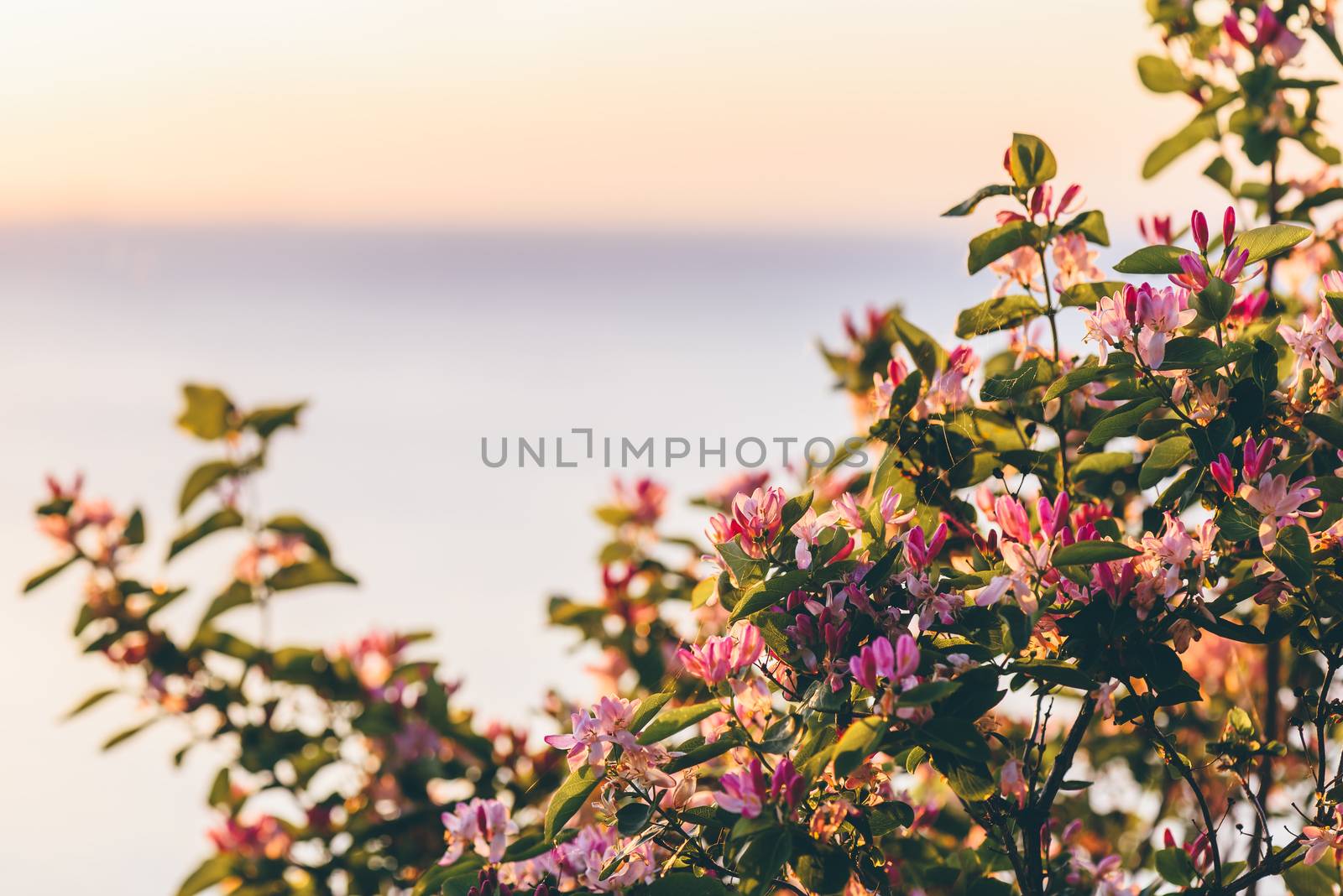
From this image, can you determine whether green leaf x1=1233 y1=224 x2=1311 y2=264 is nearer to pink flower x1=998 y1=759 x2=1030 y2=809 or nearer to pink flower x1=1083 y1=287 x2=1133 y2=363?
pink flower x1=1083 y1=287 x2=1133 y2=363

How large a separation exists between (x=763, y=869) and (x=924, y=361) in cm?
87

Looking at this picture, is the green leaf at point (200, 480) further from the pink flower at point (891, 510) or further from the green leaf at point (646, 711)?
the pink flower at point (891, 510)

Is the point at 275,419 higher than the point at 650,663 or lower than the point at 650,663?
higher

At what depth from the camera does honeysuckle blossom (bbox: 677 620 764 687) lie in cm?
155

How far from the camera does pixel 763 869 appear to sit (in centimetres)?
140

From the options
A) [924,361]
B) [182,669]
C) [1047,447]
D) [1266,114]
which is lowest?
[182,669]

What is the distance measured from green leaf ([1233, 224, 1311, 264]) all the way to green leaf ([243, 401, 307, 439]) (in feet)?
6.75

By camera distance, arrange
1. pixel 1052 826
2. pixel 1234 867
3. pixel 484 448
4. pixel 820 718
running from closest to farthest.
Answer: pixel 820 718 → pixel 1234 867 → pixel 1052 826 → pixel 484 448

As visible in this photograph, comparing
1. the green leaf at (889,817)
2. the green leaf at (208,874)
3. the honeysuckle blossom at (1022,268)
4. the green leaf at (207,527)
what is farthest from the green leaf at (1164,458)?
the green leaf at (208,874)

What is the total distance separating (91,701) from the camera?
297 centimetres

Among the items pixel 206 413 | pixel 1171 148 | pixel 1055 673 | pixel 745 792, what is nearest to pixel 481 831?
pixel 745 792

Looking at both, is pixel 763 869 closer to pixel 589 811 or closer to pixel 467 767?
pixel 589 811

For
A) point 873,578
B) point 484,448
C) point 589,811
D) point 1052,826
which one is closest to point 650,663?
point 589,811

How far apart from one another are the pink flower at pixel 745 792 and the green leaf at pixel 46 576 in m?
2.10
